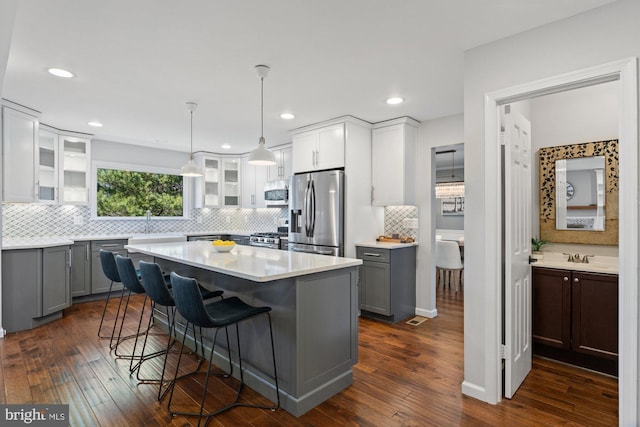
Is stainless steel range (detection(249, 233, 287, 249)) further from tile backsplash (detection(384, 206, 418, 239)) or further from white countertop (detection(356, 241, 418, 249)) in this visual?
tile backsplash (detection(384, 206, 418, 239))

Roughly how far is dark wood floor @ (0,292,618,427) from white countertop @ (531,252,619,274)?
2.87ft

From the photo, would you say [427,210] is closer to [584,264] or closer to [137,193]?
[584,264]

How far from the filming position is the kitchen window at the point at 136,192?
5.53 metres

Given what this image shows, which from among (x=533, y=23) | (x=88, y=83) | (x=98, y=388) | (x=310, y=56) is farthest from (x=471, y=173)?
(x=88, y=83)

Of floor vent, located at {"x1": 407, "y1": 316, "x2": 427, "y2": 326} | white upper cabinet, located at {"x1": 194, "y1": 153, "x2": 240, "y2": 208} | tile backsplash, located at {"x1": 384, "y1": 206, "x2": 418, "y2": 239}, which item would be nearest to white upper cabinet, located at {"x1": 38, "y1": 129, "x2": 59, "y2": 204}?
white upper cabinet, located at {"x1": 194, "y1": 153, "x2": 240, "y2": 208}

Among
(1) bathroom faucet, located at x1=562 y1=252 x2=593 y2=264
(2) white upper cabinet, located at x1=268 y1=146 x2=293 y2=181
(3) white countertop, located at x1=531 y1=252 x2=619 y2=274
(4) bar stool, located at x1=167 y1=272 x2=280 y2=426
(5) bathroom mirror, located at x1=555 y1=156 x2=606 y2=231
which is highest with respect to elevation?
(2) white upper cabinet, located at x1=268 y1=146 x2=293 y2=181

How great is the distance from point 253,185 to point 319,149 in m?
2.41

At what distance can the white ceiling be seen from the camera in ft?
6.59

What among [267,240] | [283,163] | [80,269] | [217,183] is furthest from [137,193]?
Result: [283,163]

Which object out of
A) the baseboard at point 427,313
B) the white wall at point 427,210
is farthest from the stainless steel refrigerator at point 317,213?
the baseboard at point 427,313

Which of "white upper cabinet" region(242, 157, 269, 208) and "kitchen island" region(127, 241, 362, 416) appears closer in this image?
"kitchen island" region(127, 241, 362, 416)

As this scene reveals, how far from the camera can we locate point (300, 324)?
85.8 inches

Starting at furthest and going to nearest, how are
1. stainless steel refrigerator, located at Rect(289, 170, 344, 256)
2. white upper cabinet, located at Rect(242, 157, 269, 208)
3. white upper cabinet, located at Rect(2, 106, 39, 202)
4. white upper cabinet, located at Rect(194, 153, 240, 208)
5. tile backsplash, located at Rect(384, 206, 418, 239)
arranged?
white upper cabinet, located at Rect(194, 153, 240, 208)
white upper cabinet, located at Rect(242, 157, 269, 208)
tile backsplash, located at Rect(384, 206, 418, 239)
stainless steel refrigerator, located at Rect(289, 170, 344, 256)
white upper cabinet, located at Rect(2, 106, 39, 202)

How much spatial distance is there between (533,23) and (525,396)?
2.58 metres
